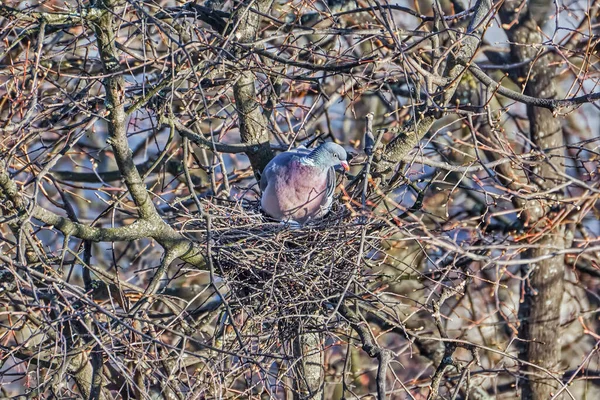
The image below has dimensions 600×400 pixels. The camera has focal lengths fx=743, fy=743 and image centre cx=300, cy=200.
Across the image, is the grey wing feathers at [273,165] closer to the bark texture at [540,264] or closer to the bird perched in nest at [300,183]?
the bird perched in nest at [300,183]

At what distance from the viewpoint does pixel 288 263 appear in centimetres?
389

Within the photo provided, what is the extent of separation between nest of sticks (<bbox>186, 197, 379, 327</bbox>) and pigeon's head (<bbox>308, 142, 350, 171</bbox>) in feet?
1.57

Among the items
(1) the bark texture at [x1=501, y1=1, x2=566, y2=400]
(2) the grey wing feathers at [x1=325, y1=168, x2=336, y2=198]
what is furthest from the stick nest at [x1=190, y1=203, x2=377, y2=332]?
(1) the bark texture at [x1=501, y1=1, x2=566, y2=400]

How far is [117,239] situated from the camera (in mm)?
3699

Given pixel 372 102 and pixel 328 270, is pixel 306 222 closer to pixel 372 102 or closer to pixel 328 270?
pixel 328 270

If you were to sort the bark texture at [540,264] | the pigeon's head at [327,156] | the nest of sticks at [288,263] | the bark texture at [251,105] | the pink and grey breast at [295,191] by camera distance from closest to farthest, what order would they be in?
the nest of sticks at [288,263] → the bark texture at [251,105] → the pink and grey breast at [295,191] → the pigeon's head at [327,156] → the bark texture at [540,264]

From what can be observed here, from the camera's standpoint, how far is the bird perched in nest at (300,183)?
454cm

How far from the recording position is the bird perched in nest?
4.54 meters

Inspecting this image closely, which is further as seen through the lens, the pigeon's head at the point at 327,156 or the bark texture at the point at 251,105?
→ the pigeon's head at the point at 327,156

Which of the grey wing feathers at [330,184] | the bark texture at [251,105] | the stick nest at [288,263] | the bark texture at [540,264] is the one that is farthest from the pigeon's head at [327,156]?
the bark texture at [540,264]

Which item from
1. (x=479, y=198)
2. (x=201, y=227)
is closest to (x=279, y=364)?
(x=201, y=227)

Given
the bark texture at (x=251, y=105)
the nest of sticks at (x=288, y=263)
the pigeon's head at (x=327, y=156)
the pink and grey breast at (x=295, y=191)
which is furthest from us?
the pigeon's head at (x=327, y=156)

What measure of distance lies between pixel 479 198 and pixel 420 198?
2.98m

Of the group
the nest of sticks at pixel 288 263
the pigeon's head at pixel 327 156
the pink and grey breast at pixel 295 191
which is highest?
the pigeon's head at pixel 327 156
